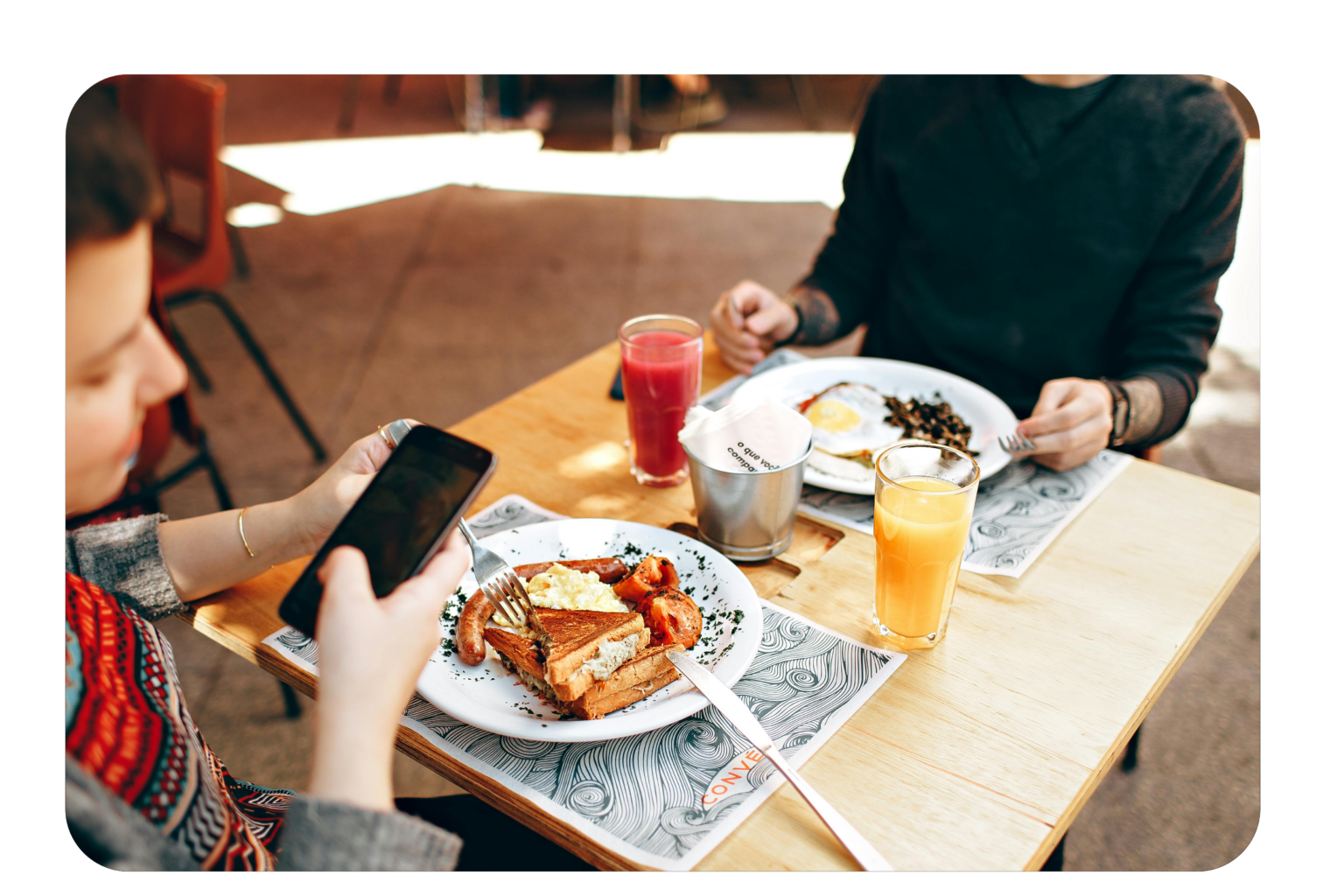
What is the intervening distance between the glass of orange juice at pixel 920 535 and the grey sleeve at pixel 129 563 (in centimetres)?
82

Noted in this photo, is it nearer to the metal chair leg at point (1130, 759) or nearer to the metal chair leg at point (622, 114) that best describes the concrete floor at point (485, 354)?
the metal chair leg at point (1130, 759)

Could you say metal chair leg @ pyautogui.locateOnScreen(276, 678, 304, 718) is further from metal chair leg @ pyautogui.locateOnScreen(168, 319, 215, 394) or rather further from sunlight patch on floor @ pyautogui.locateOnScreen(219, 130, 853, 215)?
sunlight patch on floor @ pyautogui.locateOnScreen(219, 130, 853, 215)

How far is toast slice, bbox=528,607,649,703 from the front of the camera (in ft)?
2.83

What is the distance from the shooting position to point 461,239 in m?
4.88

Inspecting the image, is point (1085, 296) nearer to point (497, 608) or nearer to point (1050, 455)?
point (1050, 455)

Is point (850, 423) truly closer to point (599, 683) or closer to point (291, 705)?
point (599, 683)

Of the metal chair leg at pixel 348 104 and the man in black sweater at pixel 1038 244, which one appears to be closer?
the man in black sweater at pixel 1038 244

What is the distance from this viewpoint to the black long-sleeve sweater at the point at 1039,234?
156 centimetres

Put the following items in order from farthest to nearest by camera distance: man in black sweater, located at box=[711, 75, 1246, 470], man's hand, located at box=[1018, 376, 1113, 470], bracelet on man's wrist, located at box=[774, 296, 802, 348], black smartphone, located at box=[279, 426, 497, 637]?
bracelet on man's wrist, located at box=[774, 296, 802, 348]
man in black sweater, located at box=[711, 75, 1246, 470]
man's hand, located at box=[1018, 376, 1113, 470]
black smartphone, located at box=[279, 426, 497, 637]

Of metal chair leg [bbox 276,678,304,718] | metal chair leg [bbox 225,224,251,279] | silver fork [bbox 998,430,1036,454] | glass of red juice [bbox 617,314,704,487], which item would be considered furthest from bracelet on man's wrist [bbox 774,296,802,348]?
metal chair leg [bbox 225,224,251,279]

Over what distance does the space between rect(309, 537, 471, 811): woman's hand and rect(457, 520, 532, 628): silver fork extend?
0.77 ft

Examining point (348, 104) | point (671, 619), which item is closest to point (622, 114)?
point (348, 104)

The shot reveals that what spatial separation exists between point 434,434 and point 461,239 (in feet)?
14.2

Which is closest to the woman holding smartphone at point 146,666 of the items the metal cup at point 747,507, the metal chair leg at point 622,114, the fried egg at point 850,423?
the metal cup at point 747,507
